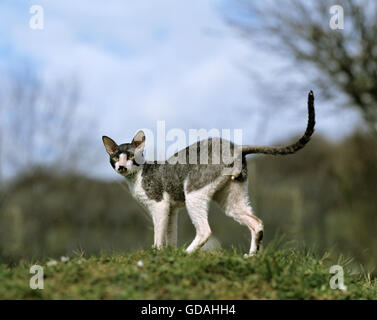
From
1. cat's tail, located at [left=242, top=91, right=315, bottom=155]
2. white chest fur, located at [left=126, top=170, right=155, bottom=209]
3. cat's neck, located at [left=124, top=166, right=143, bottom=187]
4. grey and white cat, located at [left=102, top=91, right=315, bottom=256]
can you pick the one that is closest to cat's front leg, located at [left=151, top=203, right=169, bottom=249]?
grey and white cat, located at [left=102, top=91, right=315, bottom=256]

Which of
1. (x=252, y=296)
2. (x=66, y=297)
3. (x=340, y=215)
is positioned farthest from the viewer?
(x=340, y=215)

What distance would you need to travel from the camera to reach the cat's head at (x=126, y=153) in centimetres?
636

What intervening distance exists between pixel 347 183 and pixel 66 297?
18271mm

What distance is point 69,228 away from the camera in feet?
76.2

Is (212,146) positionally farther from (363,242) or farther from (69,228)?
(69,228)

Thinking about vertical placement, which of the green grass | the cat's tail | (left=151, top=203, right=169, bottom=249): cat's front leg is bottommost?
the green grass

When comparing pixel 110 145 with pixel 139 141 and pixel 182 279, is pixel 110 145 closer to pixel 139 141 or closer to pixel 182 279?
pixel 139 141

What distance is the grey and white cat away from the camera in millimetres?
5820

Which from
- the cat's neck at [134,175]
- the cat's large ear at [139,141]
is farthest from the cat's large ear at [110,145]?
the cat's neck at [134,175]

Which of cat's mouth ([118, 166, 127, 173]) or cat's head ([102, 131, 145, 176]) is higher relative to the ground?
cat's head ([102, 131, 145, 176])

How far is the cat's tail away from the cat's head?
1.43 m

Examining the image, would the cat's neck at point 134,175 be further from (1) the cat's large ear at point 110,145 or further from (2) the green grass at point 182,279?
(2) the green grass at point 182,279

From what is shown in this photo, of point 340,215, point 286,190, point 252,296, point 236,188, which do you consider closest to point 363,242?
point 340,215

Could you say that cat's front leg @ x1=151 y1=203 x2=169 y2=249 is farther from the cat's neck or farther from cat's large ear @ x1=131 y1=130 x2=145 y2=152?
cat's large ear @ x1=131 y1=130 x2=145 y2=152
